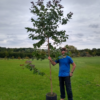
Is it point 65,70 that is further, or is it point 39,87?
point 39,87

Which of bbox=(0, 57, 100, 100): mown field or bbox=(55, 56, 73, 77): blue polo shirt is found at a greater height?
bbox=(55, 56, 73, 77): blue polo shirt

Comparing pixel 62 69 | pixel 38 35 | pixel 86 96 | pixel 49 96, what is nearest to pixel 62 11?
pixel 38 35

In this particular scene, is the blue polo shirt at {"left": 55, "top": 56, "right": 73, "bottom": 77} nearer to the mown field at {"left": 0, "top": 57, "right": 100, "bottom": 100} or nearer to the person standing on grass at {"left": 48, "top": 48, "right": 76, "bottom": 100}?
the person standing on grass at {"left": 48, "top": 48, "right": 76, "bottom": 100}

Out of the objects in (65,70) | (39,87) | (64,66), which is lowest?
(39,87)

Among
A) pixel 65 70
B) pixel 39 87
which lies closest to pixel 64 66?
pixel 65 70

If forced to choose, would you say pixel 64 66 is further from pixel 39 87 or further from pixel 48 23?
pixel 39 87

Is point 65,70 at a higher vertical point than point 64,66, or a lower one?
lower

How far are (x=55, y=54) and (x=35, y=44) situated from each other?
93cm

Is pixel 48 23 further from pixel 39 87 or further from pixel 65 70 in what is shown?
pixel 39 87

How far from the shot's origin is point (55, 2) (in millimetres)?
5094

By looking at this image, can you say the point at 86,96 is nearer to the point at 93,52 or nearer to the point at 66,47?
the point at 66,47

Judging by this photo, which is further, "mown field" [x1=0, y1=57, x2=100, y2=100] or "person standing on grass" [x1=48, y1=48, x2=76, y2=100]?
"mown field" [x1=0, y1=57, x2=100, y2=100]

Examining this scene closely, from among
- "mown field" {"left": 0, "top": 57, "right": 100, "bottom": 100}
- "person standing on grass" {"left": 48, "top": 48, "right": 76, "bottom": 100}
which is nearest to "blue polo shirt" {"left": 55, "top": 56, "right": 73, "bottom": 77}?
"person standing on grass" {"left": 48, "top": 48, "right": 76, "bottom": 100}

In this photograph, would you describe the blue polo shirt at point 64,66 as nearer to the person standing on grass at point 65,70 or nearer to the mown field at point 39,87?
the person standing on grass at point 65,70
